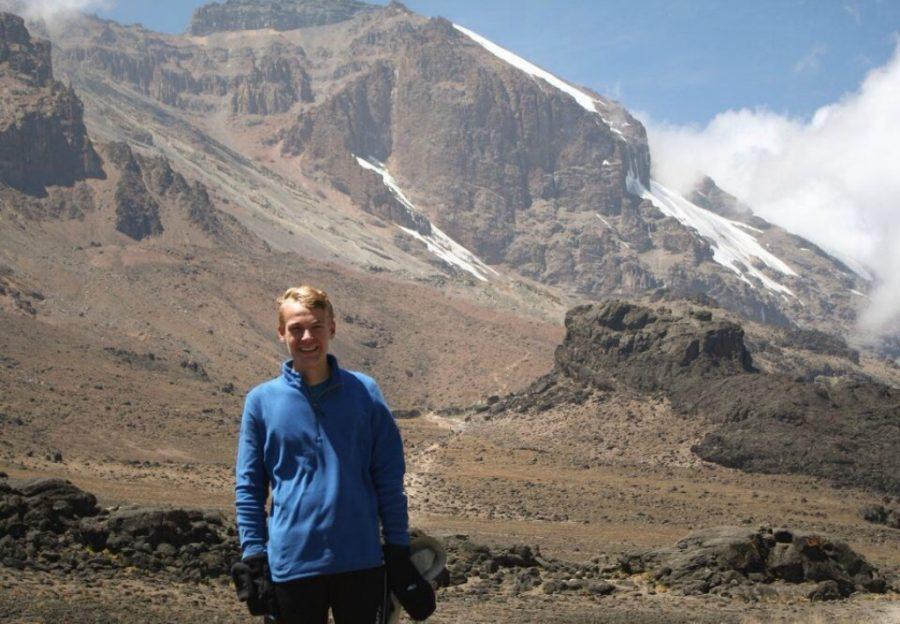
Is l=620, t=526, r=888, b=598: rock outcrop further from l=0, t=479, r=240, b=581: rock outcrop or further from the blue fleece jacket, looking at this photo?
the blue fleece jacket

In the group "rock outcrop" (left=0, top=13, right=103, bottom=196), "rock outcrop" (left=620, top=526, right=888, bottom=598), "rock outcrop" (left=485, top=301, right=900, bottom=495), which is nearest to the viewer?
"rock outcrop" (left=620, top=526, right=888, bottom=598)

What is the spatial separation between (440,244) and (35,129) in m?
70.5

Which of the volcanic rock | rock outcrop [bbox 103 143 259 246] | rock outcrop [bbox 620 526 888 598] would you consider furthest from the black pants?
rock outcrop [bbox 103 143 259 246]

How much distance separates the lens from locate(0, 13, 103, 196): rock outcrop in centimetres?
9650

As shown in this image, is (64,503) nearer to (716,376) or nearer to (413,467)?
(413,467)

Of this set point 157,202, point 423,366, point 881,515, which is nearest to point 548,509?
point 881,515

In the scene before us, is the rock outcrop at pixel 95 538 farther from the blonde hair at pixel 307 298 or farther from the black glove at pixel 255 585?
the blonde hair at pixel 307 298

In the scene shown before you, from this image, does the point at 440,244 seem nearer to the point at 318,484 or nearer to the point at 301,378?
the point at 301,378

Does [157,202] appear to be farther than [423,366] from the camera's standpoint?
Yes

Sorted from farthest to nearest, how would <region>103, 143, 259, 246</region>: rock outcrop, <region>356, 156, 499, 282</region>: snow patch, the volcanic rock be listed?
<region>356, 156, 499, 282</region>: snow patch
<region>103, 143, 259, 246</region>: rock outcrop
the volcanic rock

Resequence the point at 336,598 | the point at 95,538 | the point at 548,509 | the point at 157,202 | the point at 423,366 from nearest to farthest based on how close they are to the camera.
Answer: the point at 336,598 < the point at 95,538 < the point at 548,509 < the point at 423,366 < the point at 157,202

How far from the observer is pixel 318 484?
6430 millimetres

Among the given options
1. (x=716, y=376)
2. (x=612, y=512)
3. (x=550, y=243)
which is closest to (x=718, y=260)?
(x=550, y=243)

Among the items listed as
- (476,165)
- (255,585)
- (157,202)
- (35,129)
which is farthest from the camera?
(476,165)
